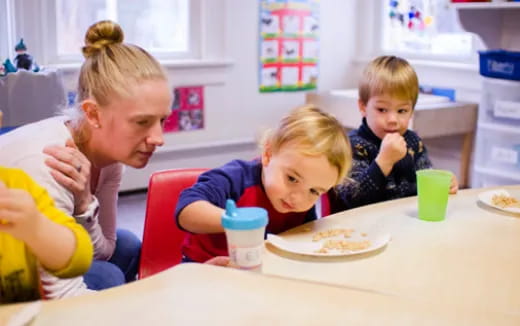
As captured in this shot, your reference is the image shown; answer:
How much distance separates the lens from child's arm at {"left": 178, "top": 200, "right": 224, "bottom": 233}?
49.5 inches

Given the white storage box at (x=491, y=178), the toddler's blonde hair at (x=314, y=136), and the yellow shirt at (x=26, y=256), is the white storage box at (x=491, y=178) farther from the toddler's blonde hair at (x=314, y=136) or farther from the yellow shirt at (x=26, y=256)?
the yellow shirt at (x=26, y=256)

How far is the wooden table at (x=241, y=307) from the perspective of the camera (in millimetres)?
855

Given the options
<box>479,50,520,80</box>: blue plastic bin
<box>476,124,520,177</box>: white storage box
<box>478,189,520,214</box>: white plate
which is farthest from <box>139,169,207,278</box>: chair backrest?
<box>476,124,520,177</box>: white storage box

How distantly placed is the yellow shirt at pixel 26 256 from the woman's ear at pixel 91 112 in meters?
0.34

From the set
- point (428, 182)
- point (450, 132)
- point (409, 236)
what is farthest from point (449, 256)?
point (450, 132)

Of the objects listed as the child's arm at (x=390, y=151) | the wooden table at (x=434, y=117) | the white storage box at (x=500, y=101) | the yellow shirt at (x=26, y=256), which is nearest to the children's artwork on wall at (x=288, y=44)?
the wooden table at (x=434, y=117)

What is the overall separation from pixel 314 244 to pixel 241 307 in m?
0.41

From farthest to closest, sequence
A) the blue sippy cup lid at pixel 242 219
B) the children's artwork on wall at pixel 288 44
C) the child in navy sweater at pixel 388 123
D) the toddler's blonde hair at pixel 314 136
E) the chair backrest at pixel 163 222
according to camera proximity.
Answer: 1. the children's artwork on wall at pixel 288 44
2. the child in navy sweater at pixel 388 123
3. the chair backrest at pixel 163 222
4. the toddler's blonde hair at pixel 314 136
5. the blue sippy cup lid at pixel 242 219

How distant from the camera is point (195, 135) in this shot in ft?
13.6

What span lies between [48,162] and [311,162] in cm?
52

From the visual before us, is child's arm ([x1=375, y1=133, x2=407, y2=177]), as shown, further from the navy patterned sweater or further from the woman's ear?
the woman's ear

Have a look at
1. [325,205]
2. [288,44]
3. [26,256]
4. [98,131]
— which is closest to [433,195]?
[325,205]

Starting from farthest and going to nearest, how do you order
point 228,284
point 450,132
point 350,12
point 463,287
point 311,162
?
point 350,12 < point 450,132 < point 311,162 < point 463,287 < point 228,284

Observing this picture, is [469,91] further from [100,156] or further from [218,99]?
[100,156]
